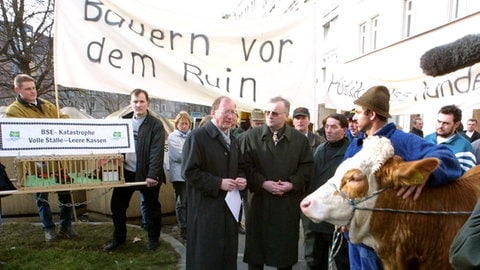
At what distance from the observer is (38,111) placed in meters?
4.51

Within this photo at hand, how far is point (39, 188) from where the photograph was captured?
3670mm

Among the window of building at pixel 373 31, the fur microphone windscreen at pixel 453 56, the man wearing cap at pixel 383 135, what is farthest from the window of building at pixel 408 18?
the fur microphone windscreen at pixel 453 56

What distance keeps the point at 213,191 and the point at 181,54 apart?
159 centimetres

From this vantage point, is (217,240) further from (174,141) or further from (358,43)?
(358,43)

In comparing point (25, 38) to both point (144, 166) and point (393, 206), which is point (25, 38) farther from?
point (393, 206)

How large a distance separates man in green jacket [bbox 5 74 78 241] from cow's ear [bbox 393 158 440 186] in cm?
371

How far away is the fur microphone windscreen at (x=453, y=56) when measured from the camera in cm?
167

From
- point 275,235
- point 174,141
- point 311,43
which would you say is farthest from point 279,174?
point 174,141

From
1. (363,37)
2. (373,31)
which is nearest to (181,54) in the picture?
(373,31)

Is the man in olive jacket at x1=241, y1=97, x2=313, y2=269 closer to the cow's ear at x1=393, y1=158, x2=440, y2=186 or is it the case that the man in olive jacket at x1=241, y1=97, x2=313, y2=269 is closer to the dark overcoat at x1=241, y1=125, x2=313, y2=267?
the dark overcoat at x1=241, y1=125, x2=313, y2=267

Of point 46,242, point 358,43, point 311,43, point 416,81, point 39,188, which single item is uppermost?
point 358,43

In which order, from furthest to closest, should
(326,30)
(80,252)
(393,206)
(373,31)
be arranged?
(326,30)
(373,31)
(80,252)
(393,206)

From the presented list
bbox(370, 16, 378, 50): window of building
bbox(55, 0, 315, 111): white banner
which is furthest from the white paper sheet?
bbox(370, 16, 378, 50): window of building

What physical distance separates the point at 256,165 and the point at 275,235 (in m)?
0.74
